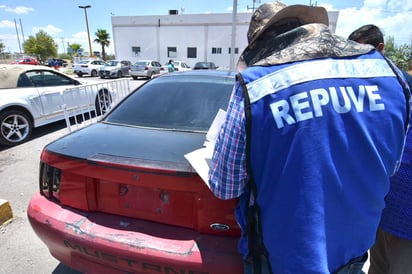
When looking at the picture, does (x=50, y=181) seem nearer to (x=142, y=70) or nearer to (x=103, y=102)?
(x=103, y=102)

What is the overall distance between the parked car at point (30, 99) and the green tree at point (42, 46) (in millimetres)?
48330

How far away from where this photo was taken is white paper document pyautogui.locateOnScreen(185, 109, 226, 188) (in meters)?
1.36

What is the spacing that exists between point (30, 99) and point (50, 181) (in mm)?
4435

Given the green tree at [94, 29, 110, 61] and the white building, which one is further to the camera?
the green tree at [94, 29, 110, 61]

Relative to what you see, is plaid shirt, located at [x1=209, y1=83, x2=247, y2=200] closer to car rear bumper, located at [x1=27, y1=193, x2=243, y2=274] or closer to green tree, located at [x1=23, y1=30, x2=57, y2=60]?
car rear bumper, located at [x1=27, y1=193, x2=243, y2=274]

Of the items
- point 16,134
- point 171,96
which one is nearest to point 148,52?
point 16,134

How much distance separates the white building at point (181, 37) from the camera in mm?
31438

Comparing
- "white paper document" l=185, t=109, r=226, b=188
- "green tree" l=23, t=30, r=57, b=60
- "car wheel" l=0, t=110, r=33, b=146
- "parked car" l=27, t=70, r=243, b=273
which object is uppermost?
"green tree" l=23, t=30, r=57, b=60

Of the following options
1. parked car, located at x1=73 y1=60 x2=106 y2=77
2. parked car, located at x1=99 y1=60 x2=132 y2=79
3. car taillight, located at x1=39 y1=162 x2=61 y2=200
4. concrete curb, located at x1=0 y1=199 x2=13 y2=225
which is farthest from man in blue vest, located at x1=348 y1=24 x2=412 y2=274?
parked car, located at x1=73 y1=60 x2=106 y2=77

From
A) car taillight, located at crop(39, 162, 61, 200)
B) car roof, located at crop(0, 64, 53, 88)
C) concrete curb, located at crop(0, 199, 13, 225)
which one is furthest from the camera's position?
car roof, located at crop(0, 64, 53, 88)

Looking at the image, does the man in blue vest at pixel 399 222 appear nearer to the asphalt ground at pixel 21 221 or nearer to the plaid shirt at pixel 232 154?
the plaid shirt at pixel 232 154

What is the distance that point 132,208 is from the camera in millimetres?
1679

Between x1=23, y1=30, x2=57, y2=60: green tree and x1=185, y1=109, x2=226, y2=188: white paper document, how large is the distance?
54.2 metres

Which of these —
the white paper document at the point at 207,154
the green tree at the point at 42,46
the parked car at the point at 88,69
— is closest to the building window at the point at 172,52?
the parked car at the point at 88,69
